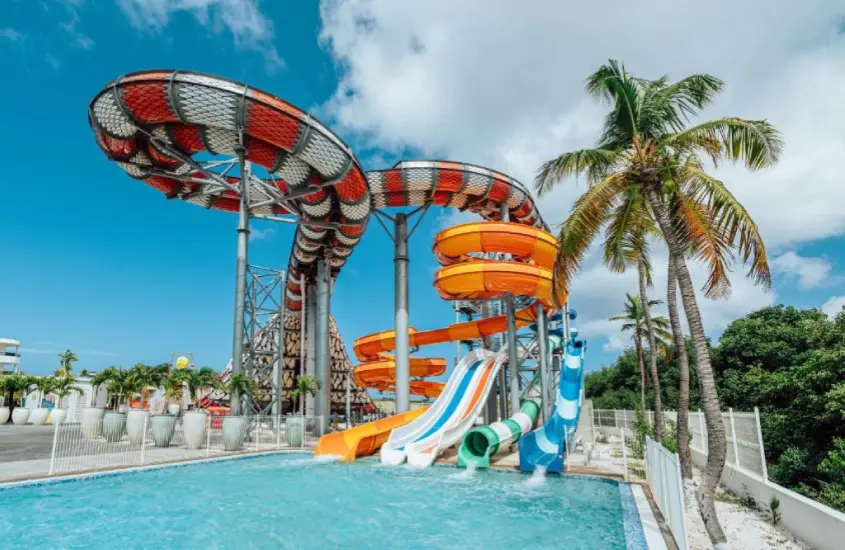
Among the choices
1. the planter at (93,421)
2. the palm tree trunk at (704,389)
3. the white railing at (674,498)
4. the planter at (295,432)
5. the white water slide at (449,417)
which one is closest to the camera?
the white railing at (674,498)

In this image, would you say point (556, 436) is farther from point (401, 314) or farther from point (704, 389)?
point (401, 314)

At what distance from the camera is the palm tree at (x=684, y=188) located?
5.93 m

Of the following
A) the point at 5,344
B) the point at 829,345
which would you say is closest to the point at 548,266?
the point at 829,345

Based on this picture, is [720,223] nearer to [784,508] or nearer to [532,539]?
[784,508]

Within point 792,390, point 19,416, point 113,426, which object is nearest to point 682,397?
point 792,390

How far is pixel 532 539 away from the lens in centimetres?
603

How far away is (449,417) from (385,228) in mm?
7956

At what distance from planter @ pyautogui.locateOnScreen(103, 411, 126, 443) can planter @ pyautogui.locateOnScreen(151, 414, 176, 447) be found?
3.77 feet

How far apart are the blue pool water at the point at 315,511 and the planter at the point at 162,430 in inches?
141

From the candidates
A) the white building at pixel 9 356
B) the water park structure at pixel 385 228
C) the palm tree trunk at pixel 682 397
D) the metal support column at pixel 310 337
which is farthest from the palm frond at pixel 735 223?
the white building at pixel 9 356

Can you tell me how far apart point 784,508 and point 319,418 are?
14805mm

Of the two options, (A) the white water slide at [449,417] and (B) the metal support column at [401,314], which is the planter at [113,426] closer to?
(A) the white water slide at [449,417]

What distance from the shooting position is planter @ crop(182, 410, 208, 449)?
13766 mm

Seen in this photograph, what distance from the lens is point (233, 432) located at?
1362 centimetres
